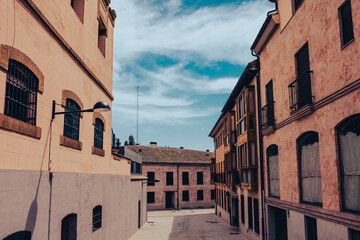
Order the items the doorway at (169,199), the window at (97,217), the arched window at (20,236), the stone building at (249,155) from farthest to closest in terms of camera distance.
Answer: the doorway at (169,199) < the stone building at (249,155) < the window at (97,217) < the arched window at (20,236)

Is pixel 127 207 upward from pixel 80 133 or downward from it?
downward

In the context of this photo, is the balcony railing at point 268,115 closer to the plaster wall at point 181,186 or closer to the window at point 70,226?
the window at point 70,226

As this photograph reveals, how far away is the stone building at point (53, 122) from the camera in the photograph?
6691 millimetres

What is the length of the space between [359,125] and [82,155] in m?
8.89

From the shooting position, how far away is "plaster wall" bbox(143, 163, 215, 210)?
146 feet

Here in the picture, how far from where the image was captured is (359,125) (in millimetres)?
7730

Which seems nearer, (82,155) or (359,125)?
(359,125)

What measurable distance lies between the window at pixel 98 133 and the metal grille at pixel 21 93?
17.9 ft

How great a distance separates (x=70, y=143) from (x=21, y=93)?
2971 millimetres

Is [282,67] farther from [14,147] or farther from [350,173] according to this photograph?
[14,147]

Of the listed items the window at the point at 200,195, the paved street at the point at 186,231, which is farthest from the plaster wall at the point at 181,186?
the paved street at the point at 186,231

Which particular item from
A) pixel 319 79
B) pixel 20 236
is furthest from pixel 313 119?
pixel 20 236

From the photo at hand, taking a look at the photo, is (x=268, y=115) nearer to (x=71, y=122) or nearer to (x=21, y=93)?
(x=71, y=122)

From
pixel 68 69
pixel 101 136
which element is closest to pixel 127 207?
pixel 101 136
